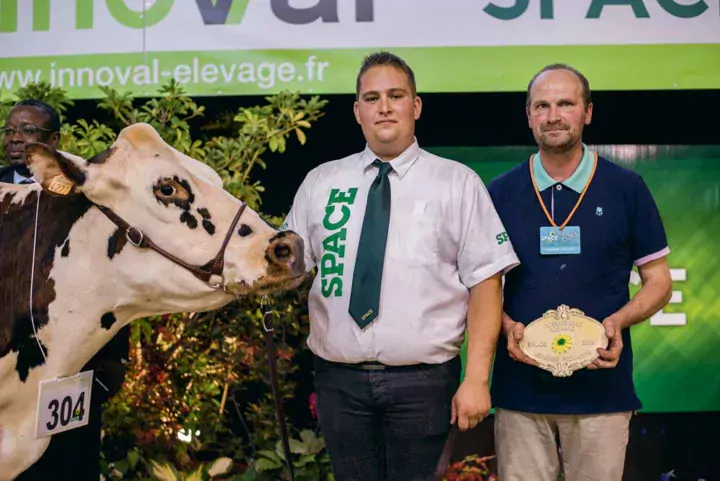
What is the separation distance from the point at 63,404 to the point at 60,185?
1.77ft

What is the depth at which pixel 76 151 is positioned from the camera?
3.26m

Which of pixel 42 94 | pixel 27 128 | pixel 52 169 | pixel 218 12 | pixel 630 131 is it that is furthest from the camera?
pixel 630 131

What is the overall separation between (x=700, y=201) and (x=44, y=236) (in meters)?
3.67

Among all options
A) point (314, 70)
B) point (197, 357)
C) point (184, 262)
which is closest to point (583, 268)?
point (184, 262)

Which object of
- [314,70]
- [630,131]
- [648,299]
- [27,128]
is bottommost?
[648,299]

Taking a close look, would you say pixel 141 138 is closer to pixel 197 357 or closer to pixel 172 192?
pixel 172 192

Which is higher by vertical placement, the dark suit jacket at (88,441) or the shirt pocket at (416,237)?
the shirt pocket at (416,237)

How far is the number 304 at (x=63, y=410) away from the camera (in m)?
1.95

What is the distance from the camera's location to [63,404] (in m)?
1.98

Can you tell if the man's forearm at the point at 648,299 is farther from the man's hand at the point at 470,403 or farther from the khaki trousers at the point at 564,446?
the man's hand at the point at 470,403

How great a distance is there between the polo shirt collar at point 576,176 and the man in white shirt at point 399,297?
279 mm

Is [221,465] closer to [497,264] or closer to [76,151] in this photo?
[76,151]

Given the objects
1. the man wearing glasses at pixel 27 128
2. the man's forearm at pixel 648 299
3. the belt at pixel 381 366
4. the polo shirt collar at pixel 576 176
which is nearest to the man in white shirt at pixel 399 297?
the belt at pixel 381 366

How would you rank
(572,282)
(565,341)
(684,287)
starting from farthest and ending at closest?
(684,287) < (572,282) < (565,341)
